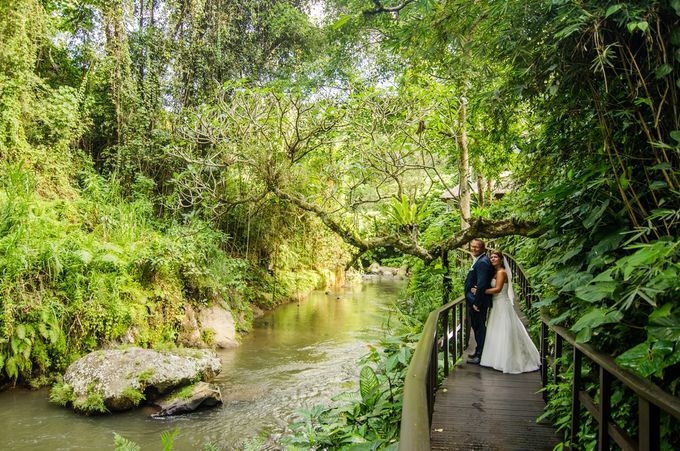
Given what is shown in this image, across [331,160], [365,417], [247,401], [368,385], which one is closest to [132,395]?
[247,401]

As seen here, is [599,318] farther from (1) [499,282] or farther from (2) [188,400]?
(2) [188,400]

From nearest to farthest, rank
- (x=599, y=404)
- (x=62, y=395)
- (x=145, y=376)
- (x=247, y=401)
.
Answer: (x=599, y=404) → (x=62, y=395) → (x=145, y=376) → (x=247, y=401)

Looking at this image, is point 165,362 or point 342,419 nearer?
point 342,419

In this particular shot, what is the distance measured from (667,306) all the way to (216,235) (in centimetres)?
1184

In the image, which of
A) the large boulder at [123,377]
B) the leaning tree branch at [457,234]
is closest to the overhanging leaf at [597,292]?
the leaning tree branch at [457,234]

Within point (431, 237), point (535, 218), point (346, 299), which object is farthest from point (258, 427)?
point (346, 299)

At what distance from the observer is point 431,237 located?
11648 millimetres

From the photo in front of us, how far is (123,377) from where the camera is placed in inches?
292

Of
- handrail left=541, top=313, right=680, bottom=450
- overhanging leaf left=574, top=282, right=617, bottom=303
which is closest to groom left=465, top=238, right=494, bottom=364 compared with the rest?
handrail left=541, top=313, right=680, bottom=450

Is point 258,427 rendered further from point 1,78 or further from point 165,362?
point 1,78

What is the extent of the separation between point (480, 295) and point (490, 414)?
1.98 metres

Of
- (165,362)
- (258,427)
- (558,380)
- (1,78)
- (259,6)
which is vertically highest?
(259,6)

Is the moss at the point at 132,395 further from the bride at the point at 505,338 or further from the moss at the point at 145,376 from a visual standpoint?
the bride at the point at 505,338

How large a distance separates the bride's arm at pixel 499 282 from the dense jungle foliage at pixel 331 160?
520mm
